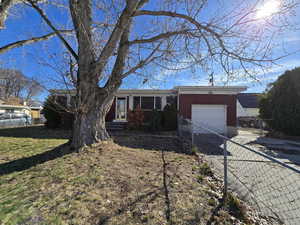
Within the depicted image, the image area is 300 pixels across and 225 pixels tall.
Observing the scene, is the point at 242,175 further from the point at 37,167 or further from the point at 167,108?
the point at 167,108

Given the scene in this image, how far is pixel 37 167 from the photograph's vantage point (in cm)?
333

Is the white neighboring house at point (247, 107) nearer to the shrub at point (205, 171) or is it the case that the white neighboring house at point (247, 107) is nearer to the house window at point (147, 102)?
the house window at point (147, 102)

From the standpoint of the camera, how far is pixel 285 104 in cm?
984

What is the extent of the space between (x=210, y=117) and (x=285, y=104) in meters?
4.79

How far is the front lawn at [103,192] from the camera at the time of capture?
193 centimetres

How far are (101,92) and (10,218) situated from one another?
3213 millimetres

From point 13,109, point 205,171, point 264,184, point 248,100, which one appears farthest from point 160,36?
point 13,109

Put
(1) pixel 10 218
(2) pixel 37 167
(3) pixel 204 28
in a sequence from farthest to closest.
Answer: (3) pixel 204 28
(2) pixel 37 167
(1) pixel 10 218

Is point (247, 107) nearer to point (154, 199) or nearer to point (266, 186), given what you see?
point (266, 186)

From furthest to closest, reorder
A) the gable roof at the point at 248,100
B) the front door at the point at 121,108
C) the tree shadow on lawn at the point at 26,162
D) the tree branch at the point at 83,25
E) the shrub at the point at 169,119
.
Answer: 1. the gable roof at the point at 248,100
2. the front door at the point at 121,108
3. the shrub at the point at 169,119
4. the tree branch at the point at 83,25
5. the tree shadow on lawn at the point at 26,162

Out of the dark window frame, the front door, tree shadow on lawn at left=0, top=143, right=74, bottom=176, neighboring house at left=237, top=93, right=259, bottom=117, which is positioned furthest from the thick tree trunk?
neighboring house at left=237, top=93, right=259, bottom=117

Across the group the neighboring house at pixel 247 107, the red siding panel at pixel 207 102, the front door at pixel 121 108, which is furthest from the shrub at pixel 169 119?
the neighboring house at pixel 247 107

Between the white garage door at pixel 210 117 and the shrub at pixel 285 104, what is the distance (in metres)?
3.26

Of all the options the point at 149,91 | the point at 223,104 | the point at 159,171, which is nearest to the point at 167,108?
the point at 149,91
